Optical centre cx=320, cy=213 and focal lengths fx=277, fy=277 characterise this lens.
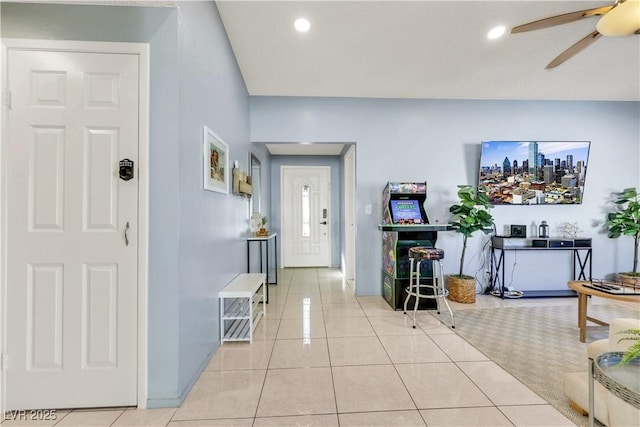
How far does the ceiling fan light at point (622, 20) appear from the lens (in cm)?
177

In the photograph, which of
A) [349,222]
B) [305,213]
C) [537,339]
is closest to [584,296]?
[537,339]

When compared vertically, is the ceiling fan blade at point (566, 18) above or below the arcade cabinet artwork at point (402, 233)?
above

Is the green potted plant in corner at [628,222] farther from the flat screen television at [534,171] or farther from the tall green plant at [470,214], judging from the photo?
the tall green plant at [470,214]

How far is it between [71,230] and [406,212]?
11.0ft

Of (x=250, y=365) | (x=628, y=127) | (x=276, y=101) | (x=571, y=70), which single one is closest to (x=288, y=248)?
(x=276, y=101)

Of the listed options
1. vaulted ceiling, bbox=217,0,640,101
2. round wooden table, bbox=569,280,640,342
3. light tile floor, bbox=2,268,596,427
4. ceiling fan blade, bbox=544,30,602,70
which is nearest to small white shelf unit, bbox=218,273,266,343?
light tile floor, bbox=2,268,596,427

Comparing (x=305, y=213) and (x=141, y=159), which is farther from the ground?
(x=141, y=159)

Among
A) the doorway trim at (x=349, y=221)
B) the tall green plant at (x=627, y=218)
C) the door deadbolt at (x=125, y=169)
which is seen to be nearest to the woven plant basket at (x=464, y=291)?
the doorway trim at (x=349, y=221)

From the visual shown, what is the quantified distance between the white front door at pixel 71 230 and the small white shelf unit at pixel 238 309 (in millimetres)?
899

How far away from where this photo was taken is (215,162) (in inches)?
95.2

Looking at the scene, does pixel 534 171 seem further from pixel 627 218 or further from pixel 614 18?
pixel 614 18

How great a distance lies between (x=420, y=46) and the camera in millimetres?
2904

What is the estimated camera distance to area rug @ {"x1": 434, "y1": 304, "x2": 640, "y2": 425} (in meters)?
1.97

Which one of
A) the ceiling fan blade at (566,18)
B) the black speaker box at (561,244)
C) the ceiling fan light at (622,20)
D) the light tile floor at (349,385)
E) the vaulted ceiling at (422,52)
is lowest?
the light tile floor at (349,385)
